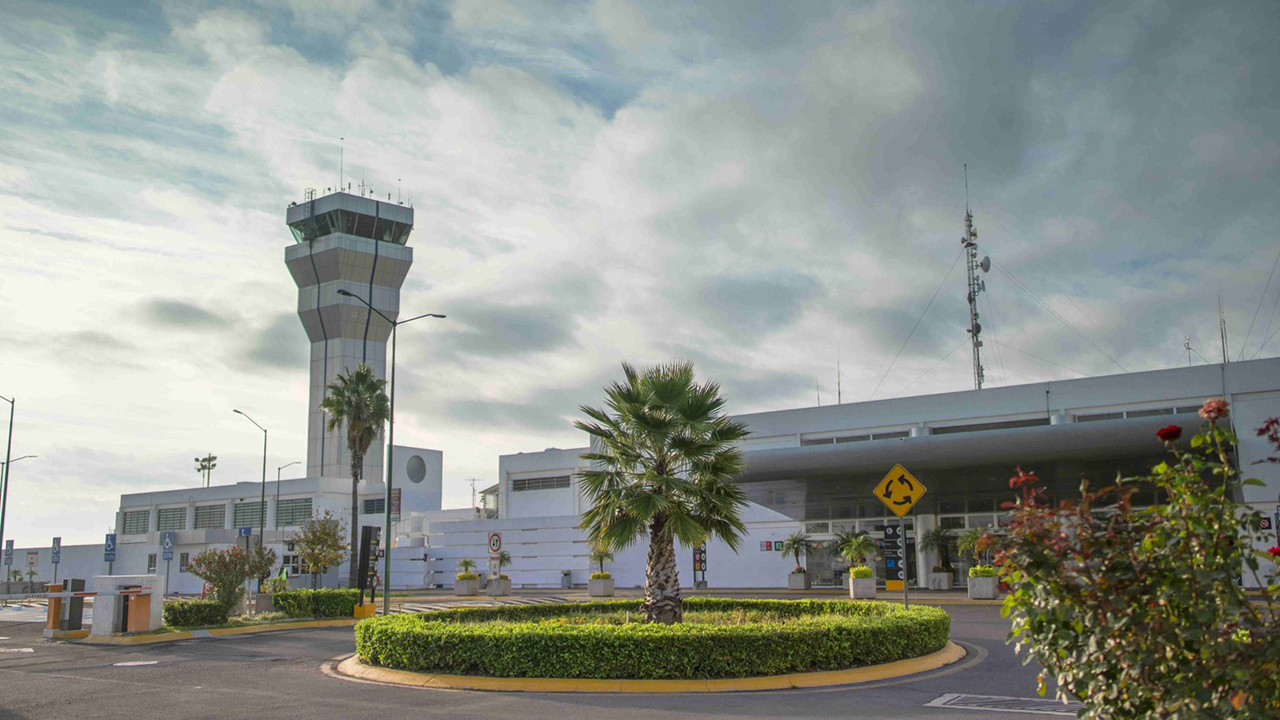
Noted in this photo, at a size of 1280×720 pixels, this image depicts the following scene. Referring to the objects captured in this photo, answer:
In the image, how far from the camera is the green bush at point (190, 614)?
98.8 feet

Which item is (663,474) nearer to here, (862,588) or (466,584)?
(862,588)

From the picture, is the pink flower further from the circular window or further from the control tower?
the control tower

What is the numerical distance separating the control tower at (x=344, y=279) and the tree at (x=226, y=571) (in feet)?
225

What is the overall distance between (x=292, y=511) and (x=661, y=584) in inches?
2893

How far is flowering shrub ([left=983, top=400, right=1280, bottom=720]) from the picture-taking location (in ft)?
18.2

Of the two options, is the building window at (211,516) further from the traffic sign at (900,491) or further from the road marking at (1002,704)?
the road marking at (1002,704)

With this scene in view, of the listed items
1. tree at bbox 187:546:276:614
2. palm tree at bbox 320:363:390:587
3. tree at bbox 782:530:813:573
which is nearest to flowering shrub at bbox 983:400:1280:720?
tree at bbox 187:546:276:614

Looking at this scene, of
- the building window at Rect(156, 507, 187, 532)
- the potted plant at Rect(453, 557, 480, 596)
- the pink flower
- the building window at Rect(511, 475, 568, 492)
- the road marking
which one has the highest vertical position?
the building window at Rect(511, 475, 568, 492)

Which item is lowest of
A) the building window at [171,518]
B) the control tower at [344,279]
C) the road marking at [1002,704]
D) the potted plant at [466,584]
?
the potted plant at [466,584]

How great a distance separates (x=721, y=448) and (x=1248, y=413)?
96.6 ft

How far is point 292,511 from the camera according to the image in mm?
86562

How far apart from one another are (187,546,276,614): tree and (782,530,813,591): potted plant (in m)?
22.9

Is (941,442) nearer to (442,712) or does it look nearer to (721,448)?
(721,448)

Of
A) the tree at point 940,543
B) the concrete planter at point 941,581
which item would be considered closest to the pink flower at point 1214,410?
the concrete planter at point 941,581
